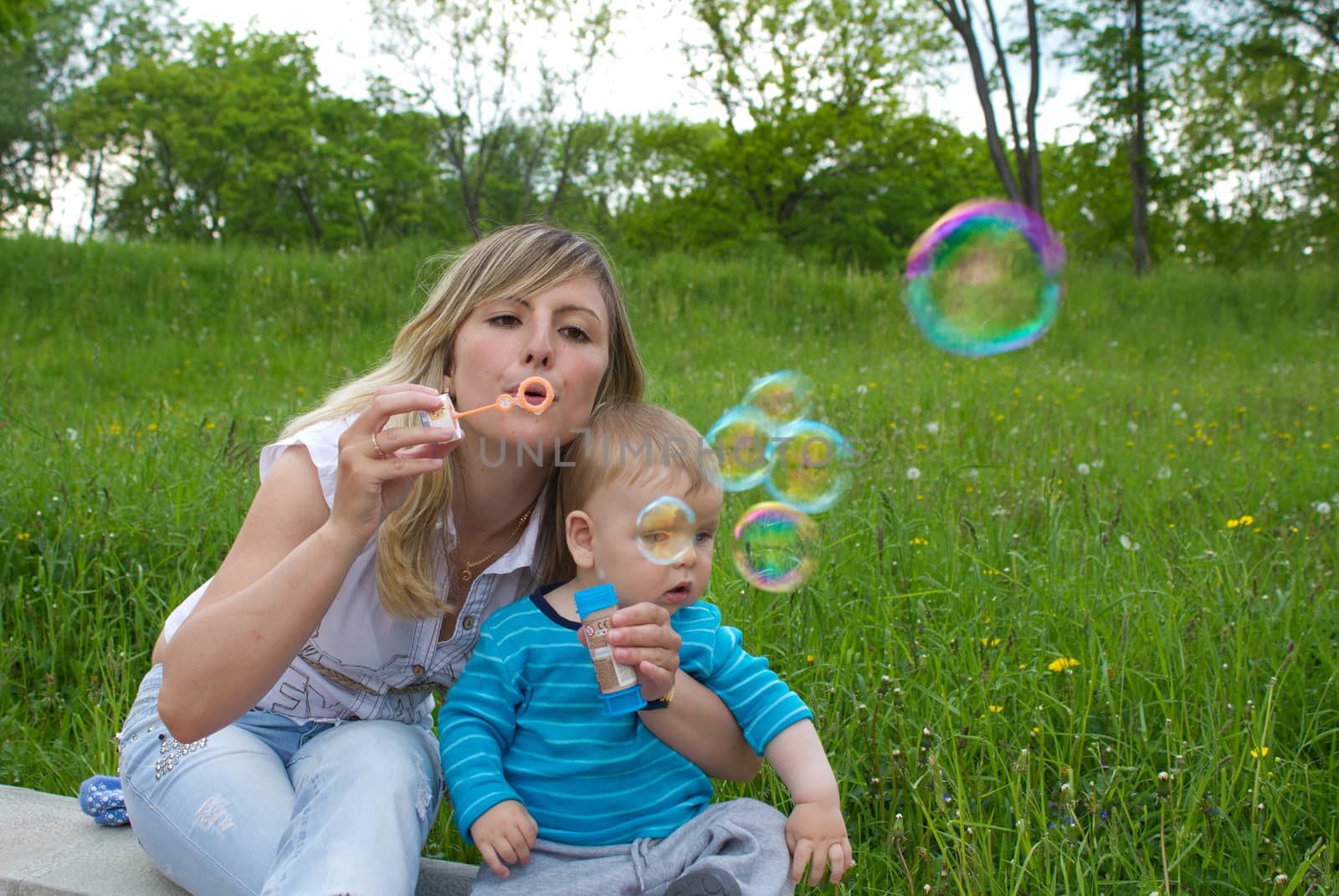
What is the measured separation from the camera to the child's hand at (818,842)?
1417 millimetres

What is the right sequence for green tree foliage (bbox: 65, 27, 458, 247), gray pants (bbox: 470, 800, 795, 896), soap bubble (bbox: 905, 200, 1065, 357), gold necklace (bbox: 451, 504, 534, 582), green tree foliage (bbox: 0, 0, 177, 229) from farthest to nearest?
green tree foliage (bbox: 0, 0, 177, 229) → green tree foliage (bbox: 65, 27, 458, 247) → soap bubble (bbox: 905, 200, 1065, 357) → gold necklace (bbox: 451, 504, 534, 582) → gray pants (bbox: 470, 800, 795, 896)

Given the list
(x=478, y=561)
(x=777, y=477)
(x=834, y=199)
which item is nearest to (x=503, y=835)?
(x=478, y=561)

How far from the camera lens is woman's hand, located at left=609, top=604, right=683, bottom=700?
135cm

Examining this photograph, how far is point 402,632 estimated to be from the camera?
177 centimetres

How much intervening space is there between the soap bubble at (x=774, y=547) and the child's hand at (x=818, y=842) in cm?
76

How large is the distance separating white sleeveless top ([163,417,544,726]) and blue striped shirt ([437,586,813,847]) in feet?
0.64

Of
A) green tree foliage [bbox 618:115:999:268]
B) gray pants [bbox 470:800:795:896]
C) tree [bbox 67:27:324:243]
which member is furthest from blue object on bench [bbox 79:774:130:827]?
tree [bbox 67:27:324:243]

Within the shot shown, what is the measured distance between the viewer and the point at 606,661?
135cm

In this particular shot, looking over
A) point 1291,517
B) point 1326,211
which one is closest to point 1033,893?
point 1291,517

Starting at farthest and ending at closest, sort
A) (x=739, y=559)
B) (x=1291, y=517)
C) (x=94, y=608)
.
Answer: (x=1291, y=517) → (x=94, y=608) → (x=739, y=559)

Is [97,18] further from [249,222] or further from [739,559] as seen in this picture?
[739,559]

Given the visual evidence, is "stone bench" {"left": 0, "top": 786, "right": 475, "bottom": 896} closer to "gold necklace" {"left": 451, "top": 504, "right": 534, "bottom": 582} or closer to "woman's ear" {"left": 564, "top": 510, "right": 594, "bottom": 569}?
"gold necklace" {"left": 451, "top": 504, "right": 534, "bottom": 582}

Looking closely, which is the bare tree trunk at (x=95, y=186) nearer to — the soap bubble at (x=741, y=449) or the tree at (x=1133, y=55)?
the tree at (x=1133, y=55)

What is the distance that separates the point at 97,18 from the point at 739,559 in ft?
134
